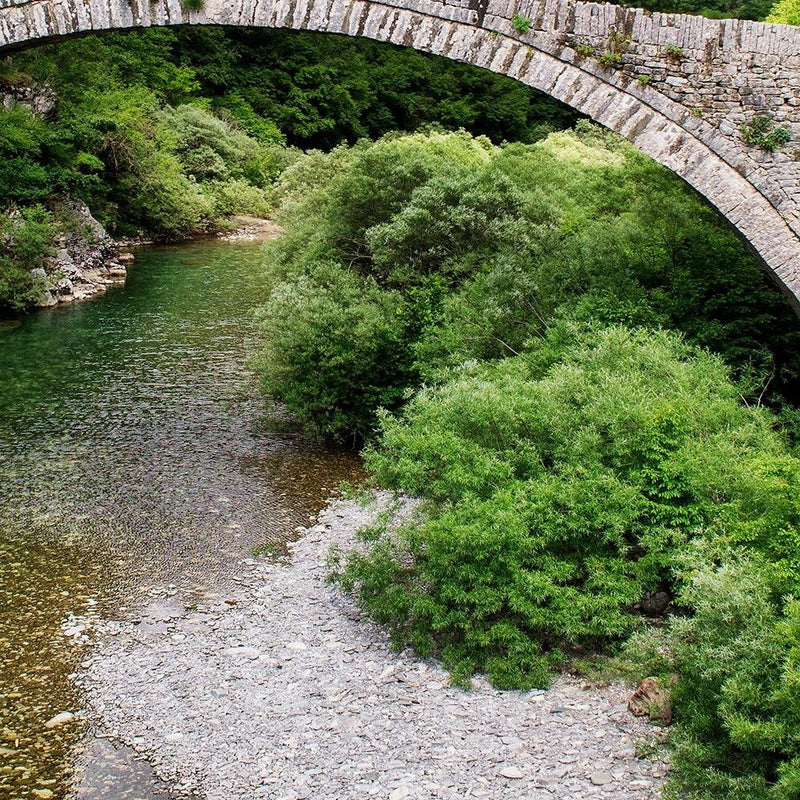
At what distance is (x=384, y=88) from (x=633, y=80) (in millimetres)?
40124

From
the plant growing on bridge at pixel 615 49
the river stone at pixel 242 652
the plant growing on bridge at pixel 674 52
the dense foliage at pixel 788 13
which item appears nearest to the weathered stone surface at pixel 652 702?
the river stone at pixel 242 652

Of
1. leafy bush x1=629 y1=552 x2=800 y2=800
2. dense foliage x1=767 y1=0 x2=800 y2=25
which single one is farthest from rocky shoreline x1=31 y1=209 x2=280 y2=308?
leafy bush x1=629 y1=552 x2=800 y2=800

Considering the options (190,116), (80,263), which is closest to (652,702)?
(80,263)

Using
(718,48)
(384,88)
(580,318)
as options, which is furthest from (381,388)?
(384,88)

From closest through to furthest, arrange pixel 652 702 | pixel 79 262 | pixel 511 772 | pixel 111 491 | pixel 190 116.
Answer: pixel 511 772, pixel 652 702, pixel 111 491, pixel 79 262, pixel 190 116

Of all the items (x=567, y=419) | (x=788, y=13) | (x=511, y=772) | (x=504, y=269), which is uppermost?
(x=788, y=13)

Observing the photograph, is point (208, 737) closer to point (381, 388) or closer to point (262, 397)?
point (381, 388)

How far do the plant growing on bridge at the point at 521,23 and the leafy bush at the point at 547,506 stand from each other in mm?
4069

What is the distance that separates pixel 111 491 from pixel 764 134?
8701mm

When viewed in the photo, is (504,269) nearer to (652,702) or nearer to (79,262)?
(652,702)

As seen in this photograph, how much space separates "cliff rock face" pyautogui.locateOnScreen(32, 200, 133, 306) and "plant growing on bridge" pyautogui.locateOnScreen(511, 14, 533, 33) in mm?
14697

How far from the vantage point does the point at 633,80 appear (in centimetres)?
984

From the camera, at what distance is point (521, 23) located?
9.88 meters

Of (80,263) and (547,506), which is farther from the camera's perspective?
(80,263)
